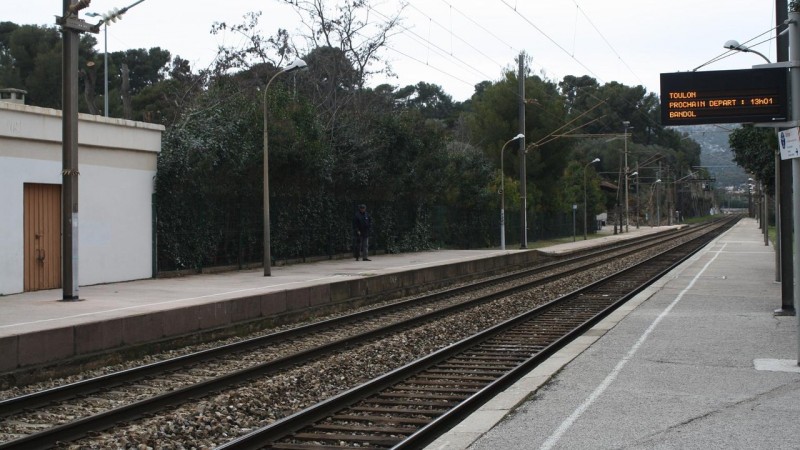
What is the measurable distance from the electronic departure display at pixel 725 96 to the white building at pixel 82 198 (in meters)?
11.7

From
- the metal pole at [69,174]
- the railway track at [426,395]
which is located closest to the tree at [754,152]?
the railway track at [426,395]

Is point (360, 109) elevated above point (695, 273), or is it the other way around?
point (360, 109)

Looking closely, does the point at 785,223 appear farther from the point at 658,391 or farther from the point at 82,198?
the point at 82,198

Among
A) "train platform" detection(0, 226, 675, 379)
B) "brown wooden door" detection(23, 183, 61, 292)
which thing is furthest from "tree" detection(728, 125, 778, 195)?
"brown wooden door" detection(23, 183, 61, 292)

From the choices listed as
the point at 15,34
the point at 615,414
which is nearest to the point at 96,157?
the point at 615,414

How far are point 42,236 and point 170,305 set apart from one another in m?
4.83

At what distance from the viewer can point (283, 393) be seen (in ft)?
34.0

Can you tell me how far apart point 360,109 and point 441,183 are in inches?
186

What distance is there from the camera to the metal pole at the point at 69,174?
53.9 ft

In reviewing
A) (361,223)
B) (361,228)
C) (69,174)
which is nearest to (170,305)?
(69,174)

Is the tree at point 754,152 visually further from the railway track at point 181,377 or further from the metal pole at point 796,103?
the metal pole at point 796,103

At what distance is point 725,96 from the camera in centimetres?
1428

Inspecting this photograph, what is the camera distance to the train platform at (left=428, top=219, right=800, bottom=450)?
7.29 m

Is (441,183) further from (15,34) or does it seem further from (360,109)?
(15,34)
